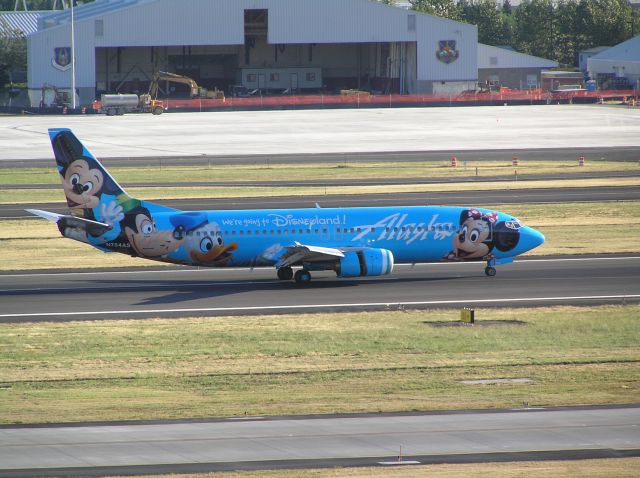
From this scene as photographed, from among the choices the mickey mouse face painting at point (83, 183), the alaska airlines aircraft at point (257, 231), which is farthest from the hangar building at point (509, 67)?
the mickey mouse face painting at point (83, 183)

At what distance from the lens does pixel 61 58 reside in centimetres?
15962

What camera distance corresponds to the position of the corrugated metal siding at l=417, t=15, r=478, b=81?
16500cm

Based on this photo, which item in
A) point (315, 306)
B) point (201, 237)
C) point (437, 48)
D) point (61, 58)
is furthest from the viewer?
point (437, 48)

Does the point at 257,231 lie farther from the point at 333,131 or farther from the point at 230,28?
the point at 230,28

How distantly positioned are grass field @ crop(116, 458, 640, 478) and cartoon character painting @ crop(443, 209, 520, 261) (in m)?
28.5

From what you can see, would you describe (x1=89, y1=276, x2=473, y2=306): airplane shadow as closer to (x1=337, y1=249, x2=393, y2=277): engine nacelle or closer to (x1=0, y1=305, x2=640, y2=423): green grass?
(x1=337, y1=249, x2=393, y2=277): engine nacelle

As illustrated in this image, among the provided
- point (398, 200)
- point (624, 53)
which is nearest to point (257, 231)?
point (398, 200)

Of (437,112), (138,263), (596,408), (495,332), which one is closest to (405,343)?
(495,332)

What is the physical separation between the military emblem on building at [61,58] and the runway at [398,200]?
267 ft

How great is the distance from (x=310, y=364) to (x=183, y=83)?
142 metres

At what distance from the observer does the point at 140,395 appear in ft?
108

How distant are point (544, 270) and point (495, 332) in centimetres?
1450

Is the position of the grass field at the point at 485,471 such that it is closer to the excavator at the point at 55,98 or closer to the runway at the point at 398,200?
the runway at the point at 398,200

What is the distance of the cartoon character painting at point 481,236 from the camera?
53.0 m
